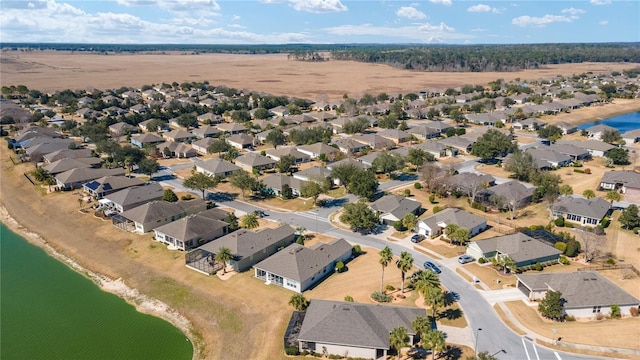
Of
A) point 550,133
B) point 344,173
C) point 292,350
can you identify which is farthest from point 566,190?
point 292,350

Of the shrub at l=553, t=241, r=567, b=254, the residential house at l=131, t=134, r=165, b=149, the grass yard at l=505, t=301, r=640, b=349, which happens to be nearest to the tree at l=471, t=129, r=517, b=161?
the shrub at l=553, t=241, r=567, b=254

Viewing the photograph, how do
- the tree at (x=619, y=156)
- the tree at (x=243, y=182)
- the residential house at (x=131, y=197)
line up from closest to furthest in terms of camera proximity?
1. the residential house at (x=131, y=197)
2. the tree at (x=243, y=182)
3. the tree at (x=619, y=156)

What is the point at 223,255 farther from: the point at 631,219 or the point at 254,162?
the point at 631,219

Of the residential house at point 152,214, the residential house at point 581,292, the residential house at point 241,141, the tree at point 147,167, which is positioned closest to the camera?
the residential house at point 581,292

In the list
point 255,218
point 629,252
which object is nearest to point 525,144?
point 629,252

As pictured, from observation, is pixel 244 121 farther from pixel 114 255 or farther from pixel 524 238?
pixel 524 238

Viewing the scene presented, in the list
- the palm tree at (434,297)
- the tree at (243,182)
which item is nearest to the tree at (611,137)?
the tree at (243,182)

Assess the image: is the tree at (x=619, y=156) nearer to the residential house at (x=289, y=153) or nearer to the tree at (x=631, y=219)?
the tree at (x=631, y=219)
